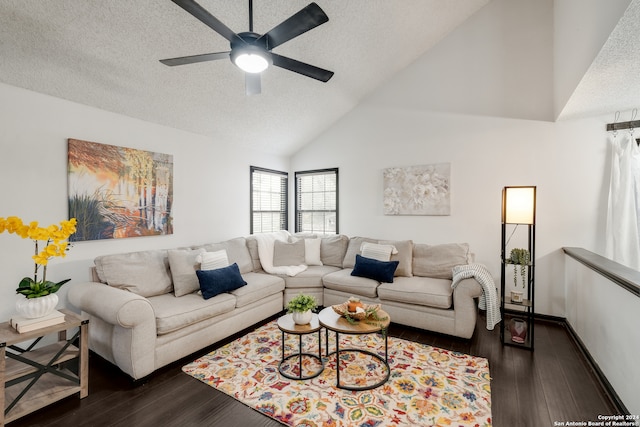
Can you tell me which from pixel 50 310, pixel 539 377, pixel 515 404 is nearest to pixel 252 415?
pixel 50 310

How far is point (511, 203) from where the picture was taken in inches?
116

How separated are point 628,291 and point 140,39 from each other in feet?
13.7

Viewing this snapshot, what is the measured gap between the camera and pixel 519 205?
2.92m


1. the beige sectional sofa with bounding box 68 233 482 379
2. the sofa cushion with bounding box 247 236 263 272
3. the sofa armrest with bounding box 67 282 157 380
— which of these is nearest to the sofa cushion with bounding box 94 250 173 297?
the beige sectional sofa with bounding box 68 233 482 379

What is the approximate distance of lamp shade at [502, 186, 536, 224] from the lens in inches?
113

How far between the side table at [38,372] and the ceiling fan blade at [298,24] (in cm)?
249

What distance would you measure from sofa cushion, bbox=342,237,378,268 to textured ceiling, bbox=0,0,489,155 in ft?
6.75

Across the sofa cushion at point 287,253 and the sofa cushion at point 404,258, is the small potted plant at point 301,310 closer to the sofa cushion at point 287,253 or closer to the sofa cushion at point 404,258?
the sofa cushion at point 404,258

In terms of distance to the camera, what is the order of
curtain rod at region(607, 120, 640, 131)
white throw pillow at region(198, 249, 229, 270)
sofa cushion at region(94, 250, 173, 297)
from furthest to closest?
white throw pillow at region(198, 249, 229, 270) → curtain rod at region(607, 120, 640, 131) → sofa cushion at region(94, 250, 173, 297)

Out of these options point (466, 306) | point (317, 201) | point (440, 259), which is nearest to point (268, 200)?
point (317, 201)

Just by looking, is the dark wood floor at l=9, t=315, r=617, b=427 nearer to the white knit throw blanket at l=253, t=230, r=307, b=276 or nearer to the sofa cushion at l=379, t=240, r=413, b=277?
the sofa cushion at l=379, t=240, r=413, b=277

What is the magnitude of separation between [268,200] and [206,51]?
2718 millimetres

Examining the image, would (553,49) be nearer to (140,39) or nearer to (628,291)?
(628,291)

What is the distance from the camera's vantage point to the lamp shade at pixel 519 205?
287 cm
